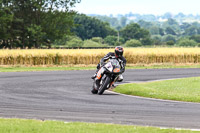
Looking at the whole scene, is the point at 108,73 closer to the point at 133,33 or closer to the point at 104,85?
the point at 104,85

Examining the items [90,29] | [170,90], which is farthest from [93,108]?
[90,29]

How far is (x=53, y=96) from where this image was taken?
661 inches

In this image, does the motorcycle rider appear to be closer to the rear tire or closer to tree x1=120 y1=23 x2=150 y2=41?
the rear tire

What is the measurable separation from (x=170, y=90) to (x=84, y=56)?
68.6ft

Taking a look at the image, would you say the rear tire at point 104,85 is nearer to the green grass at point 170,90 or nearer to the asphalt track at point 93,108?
the asphalt track at point 93,108

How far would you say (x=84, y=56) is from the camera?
39.1 meters

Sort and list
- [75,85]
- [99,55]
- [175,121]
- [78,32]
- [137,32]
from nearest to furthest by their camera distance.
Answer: [175,121] < [75,85] < [99,55] < [78,32] < [137,32]

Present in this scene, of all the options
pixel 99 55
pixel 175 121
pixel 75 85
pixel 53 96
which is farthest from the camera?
pixel 99 55

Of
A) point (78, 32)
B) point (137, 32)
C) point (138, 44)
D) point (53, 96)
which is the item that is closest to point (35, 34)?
point (53, 96)

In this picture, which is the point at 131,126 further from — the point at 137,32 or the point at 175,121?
the point at 137,32

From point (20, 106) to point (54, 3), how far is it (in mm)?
51087

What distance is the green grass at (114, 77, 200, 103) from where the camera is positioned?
53.6 ft

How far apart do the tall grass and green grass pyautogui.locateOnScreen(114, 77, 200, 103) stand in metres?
18.3

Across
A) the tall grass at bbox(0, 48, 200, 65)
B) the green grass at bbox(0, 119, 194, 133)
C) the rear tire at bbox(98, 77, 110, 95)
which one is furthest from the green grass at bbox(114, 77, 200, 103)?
the tall grass at bbox(0, 48, 200, 65)
